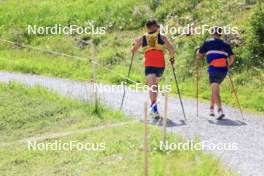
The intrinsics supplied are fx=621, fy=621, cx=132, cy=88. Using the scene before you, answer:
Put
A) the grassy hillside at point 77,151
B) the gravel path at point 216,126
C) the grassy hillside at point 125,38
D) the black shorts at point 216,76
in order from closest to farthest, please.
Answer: the grassy hillside at point 77,151 < the gravel path at point 216,126 < the black shorts at point 216,76 < the grassy hillside at point 125,38

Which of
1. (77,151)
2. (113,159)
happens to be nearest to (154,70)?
(77,151)

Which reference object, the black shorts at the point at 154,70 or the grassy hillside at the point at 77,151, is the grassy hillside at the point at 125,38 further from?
the grassy hillside at the point at 77,151

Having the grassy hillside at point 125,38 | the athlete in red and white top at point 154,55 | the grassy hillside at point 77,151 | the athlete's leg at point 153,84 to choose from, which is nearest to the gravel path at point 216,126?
the grassy hillside at point 77,151

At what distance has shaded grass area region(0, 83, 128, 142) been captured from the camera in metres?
14.4

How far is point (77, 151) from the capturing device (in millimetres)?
12516

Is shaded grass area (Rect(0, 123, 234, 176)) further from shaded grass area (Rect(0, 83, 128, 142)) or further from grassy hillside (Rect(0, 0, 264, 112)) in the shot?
grassy hillside (Rect(0, 0, 264, 112))

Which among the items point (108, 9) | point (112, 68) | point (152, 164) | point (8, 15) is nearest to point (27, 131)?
point (152, 164)

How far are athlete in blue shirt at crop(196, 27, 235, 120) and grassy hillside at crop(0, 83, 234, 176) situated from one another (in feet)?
6.76

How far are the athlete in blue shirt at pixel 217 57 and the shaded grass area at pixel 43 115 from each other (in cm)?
221

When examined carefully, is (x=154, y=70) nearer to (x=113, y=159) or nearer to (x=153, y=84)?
(x=153, y=84)

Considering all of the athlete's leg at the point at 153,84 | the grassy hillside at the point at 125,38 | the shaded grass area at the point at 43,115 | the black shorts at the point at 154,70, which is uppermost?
the grassy hillside at the point at 125,38

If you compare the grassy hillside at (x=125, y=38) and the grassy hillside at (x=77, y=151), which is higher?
the grassy hillside at (x=125, y=38)

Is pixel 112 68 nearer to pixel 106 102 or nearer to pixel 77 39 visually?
pixel 77 39

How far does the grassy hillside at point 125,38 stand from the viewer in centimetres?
1834
